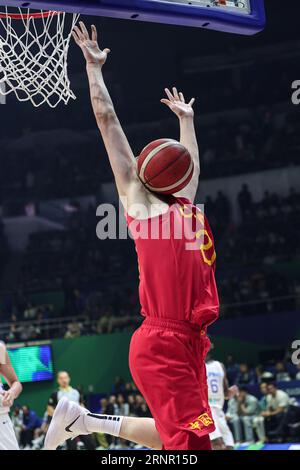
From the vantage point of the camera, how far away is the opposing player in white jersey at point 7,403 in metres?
5.82

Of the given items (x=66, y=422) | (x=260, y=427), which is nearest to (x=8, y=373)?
(x=66, y=422)

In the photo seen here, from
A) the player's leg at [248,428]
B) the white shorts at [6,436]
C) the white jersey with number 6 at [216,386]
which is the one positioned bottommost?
the player's leg at [248,428]

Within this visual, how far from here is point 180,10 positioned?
16.2ft

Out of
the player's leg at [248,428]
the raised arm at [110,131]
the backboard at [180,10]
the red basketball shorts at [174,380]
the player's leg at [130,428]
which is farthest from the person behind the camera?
the player's leg at [248,428]

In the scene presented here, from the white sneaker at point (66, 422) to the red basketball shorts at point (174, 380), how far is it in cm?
127

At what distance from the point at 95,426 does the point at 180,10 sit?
2.46 metres

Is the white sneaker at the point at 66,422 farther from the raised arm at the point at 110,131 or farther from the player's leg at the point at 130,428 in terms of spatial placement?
the raised arm at the point at 110,131

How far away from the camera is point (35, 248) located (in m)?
20.9

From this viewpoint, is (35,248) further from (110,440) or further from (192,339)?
(192,339)

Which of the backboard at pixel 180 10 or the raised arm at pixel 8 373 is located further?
the raised arm at pixel 8 373

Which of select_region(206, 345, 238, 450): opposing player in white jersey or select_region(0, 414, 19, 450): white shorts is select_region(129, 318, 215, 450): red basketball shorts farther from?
select_region(206, 345, 238, 450): opposing player in white jersey

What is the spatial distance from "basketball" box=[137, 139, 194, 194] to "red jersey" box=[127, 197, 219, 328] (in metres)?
0.14

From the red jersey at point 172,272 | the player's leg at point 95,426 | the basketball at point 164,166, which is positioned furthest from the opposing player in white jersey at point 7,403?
the basketball at point 164,166

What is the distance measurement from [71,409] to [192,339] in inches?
58.0
